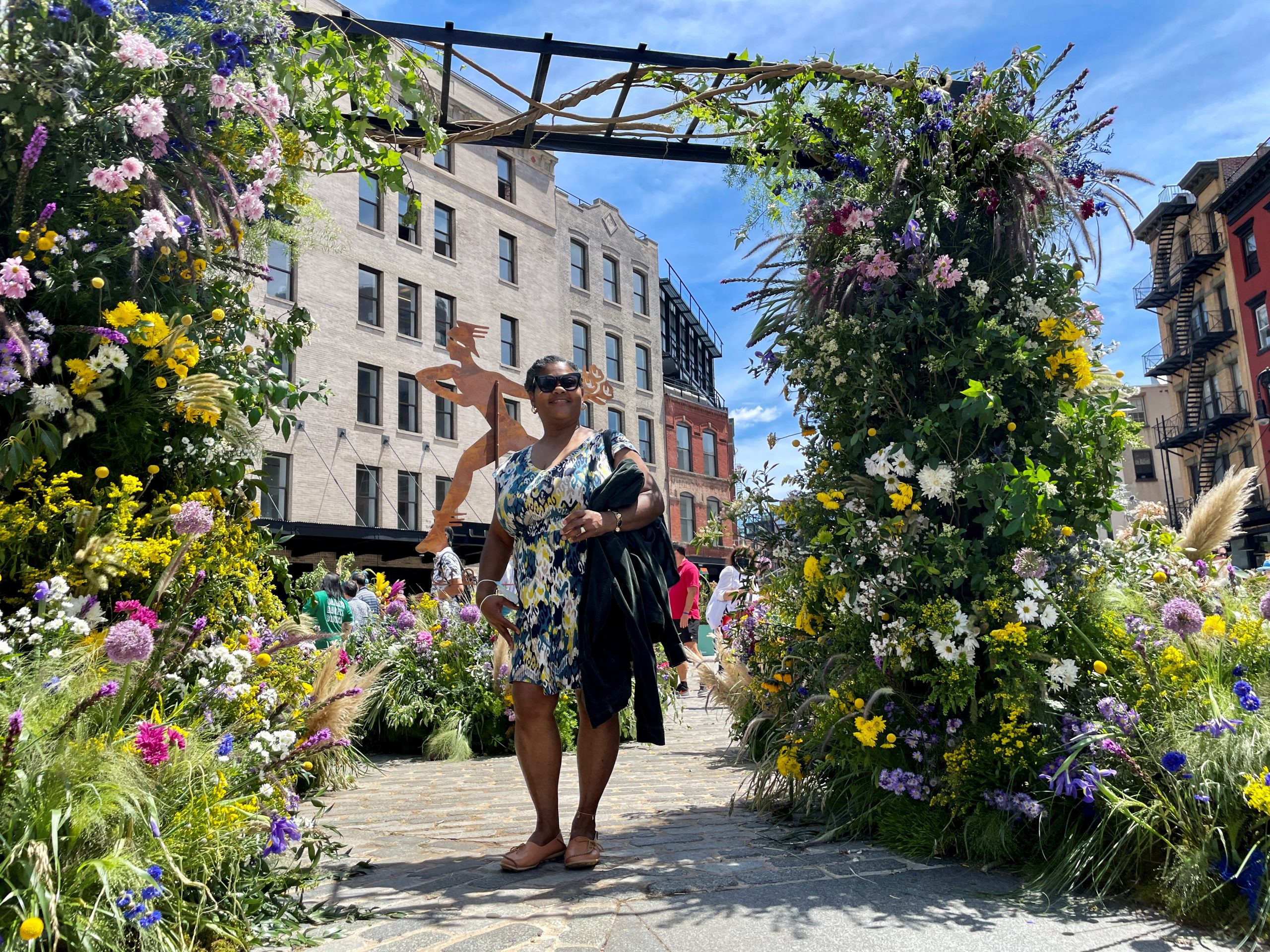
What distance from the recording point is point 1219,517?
429 centimetres

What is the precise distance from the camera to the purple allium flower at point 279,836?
8.16 feet

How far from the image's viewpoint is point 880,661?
349 cm

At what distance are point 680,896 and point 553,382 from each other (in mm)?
1920

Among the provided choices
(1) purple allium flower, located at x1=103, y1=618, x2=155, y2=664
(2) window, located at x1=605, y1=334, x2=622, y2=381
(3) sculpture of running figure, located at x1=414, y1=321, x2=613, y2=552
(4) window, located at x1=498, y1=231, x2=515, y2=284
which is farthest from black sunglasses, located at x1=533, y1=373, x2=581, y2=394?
(2) window, located at x1=605, y1=334, x2=622, y2=381

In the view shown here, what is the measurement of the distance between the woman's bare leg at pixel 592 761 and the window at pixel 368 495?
2017cm

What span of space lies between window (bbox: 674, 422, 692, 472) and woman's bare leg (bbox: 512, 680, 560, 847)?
30250 mm

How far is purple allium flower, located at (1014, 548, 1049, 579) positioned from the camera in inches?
126

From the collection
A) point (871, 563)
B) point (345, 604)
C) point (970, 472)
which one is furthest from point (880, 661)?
point (345, 604)

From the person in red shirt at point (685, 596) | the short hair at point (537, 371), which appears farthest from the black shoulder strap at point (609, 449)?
the person in red shirt at point (685, 596)

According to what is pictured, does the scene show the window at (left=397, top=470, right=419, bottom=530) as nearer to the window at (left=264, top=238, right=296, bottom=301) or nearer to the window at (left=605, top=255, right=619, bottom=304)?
the window at (left=264, top=238, right=296, bottom=301)

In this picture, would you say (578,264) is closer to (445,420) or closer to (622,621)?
(445,420)

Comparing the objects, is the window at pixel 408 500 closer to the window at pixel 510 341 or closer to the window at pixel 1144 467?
the window at pixel 510 341

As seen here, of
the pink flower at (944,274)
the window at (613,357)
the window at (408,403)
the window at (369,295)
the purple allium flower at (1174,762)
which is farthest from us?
the window at (613,357)

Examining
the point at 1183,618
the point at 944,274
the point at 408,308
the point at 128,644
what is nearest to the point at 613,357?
the point at 408,308
